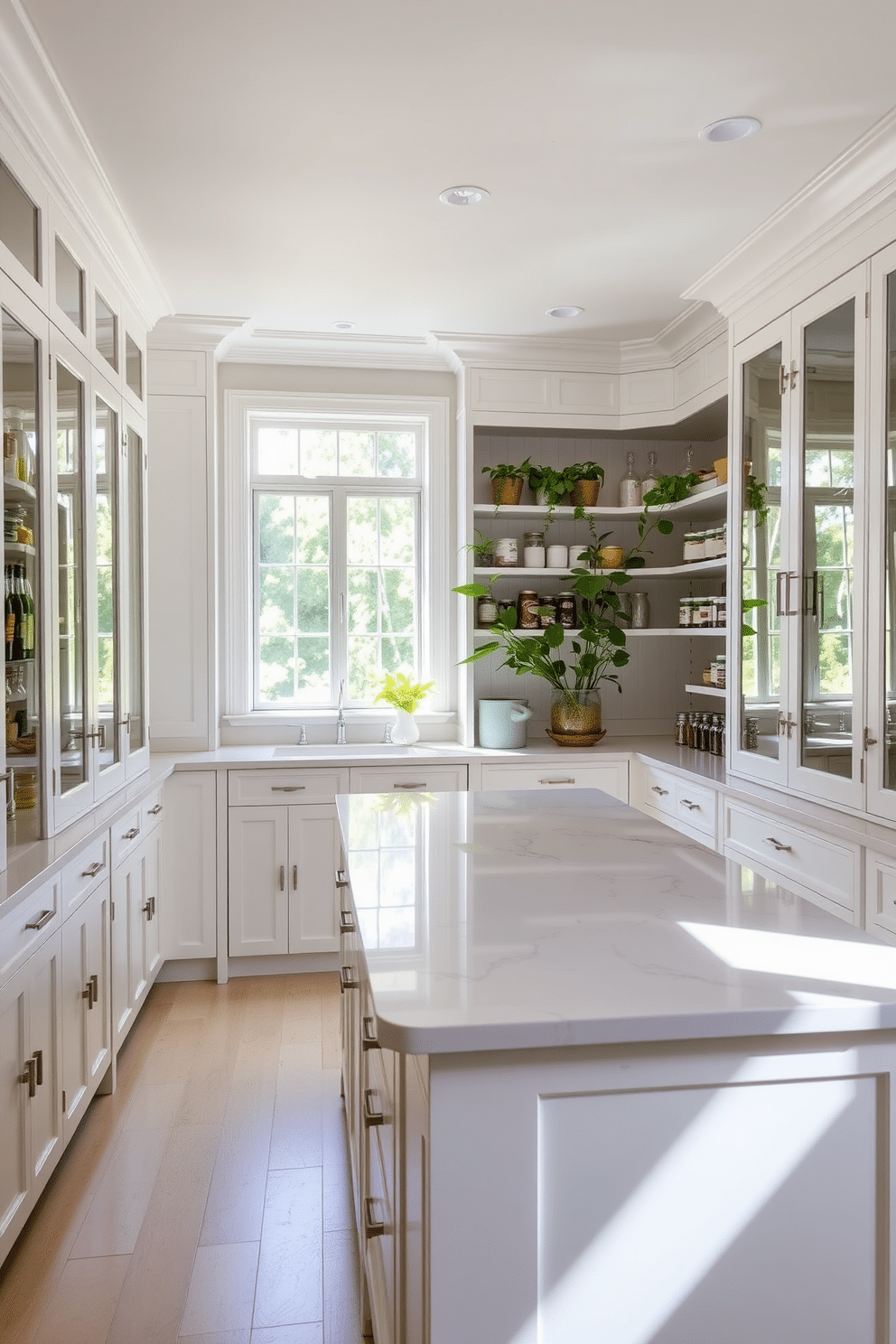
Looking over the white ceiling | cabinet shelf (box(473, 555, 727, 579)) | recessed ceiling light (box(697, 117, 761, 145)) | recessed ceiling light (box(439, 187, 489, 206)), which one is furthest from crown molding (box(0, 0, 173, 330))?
cabinet shelf (box(473, 555, 727, 579))

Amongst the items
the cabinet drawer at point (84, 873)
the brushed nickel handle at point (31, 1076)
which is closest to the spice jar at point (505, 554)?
the cabinet drawer at point (84, 873)

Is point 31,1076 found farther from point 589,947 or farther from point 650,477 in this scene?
point 650,477

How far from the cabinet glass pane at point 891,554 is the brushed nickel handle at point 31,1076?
2.19m

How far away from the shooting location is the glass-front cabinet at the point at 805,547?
8.88 ft

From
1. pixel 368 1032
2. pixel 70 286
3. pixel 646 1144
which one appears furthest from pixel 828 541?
pixel 70 286

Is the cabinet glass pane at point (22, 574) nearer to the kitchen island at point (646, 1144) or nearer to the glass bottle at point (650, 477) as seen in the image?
the kitchen island at point (646, 1144)

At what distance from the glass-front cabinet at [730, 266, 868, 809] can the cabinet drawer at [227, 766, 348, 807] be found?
5.35ft

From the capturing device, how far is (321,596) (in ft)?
15.7

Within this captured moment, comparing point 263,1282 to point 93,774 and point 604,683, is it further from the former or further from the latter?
point 604,683

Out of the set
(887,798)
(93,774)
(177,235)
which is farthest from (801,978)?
(177,235)

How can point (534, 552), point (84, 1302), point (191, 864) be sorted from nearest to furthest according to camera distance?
point (84, 1302) → point (191, 864) → point (534, 552)

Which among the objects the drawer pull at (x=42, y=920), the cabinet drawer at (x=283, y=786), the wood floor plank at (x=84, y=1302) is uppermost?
the cabinet drawer at (x=283, y=786)

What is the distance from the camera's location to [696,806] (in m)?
3.72

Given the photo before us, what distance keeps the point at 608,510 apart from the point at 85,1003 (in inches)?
118
